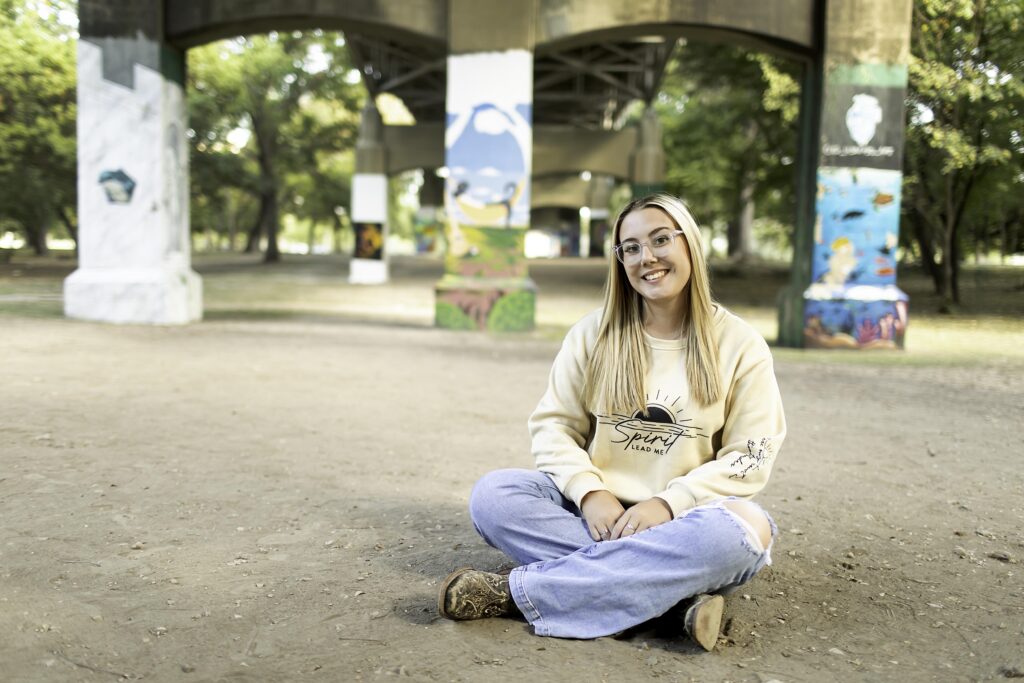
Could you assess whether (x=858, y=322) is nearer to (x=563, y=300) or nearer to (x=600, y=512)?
(x=563, y=300)

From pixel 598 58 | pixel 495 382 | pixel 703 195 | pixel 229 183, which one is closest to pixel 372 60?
pixel 598 58

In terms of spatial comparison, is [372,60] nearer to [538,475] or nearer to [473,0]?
[473,0]

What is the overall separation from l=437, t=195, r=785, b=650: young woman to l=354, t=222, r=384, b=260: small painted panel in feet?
76.5

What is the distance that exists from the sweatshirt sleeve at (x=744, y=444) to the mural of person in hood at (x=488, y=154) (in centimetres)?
994

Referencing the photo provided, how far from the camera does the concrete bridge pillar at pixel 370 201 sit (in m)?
25.5

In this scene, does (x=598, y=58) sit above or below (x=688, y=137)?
above

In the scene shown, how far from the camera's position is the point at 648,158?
87.7 ft

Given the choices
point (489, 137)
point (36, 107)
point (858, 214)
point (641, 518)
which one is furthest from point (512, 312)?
point (36, 107)

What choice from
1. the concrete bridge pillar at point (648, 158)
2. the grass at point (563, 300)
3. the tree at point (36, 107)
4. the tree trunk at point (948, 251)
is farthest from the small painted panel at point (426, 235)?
the tree trunk at point (948, 251)

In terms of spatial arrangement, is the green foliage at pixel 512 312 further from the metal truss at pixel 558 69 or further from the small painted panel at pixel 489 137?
the metal truss at pixel 558 69

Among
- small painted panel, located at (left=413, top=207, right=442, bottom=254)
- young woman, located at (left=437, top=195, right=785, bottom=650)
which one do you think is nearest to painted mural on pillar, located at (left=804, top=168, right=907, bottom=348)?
young woman, located at (left=437, top=195, right=785, bottom=650)

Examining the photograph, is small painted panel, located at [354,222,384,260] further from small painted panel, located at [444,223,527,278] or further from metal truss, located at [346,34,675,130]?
small painted panel, located at [444,223,527,278]

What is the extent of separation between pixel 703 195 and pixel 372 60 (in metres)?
11.0

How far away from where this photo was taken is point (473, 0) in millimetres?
12469
